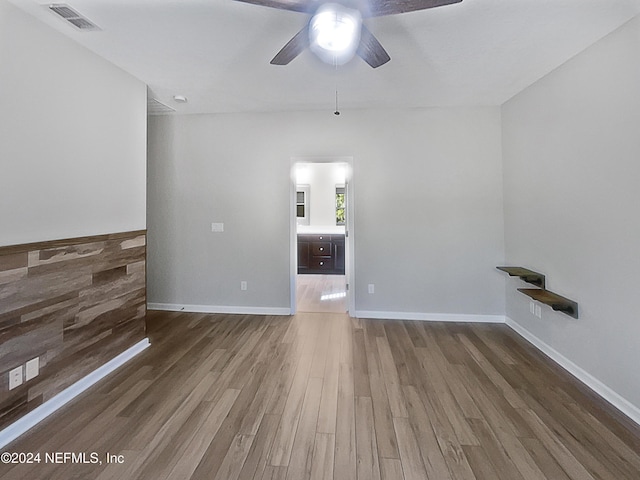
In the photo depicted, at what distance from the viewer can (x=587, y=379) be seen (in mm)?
2324

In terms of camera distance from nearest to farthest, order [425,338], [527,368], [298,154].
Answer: [527,368], [425,338], [298,154]

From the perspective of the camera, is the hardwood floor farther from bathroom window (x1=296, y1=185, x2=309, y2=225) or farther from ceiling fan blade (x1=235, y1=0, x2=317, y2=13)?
bathroom window (x1=296, y1=185, x2=309, y2=225)

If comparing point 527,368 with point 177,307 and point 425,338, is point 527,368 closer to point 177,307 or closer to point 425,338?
point 425,338

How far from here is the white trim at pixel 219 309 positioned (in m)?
3.96

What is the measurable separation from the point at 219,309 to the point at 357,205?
7.35ft

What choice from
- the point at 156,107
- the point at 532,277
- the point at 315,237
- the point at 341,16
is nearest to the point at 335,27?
the point at 341,16

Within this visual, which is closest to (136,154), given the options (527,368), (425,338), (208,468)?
(208,468)

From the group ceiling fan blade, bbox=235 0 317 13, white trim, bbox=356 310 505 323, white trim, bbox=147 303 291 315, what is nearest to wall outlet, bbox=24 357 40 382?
white trim, bbox=147 303 291 315

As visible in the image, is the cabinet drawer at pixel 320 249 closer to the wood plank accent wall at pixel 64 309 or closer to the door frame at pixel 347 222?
the door frame at pixel 347 222

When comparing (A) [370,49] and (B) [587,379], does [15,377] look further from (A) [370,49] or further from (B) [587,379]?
(B) [587,379]

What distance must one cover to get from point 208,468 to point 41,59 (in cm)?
267

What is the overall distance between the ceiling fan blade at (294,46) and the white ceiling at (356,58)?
0.24m

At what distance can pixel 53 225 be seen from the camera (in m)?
2.09

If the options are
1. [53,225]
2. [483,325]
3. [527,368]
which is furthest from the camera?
[483,325]
